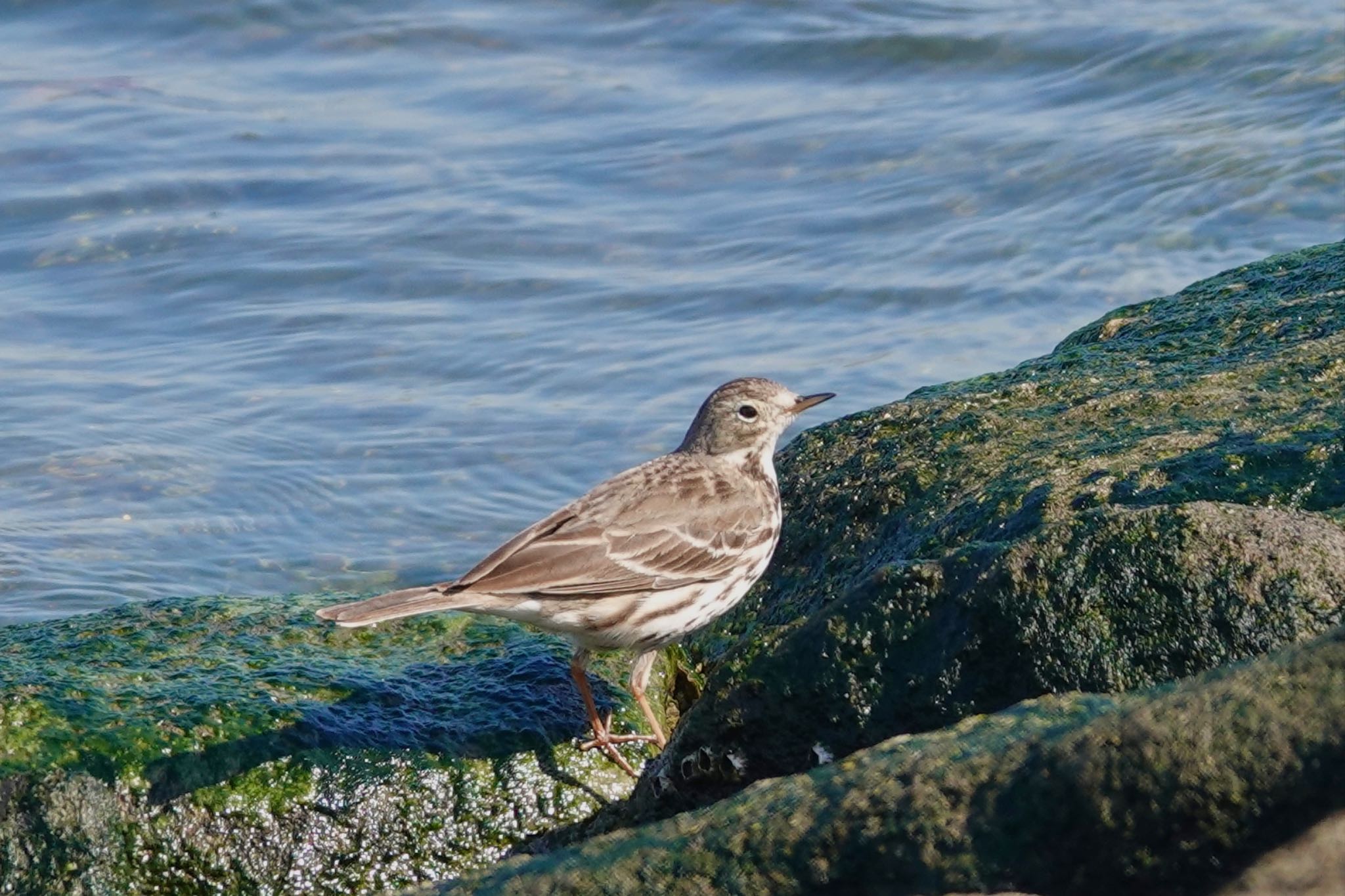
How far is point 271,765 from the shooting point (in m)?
6.04

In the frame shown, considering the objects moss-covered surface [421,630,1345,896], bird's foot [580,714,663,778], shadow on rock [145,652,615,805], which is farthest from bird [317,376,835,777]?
moss-covered surface [421,630,1345,896]

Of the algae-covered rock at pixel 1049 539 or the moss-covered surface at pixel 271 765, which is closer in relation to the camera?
the algae-covered rock at pixel 1049 539

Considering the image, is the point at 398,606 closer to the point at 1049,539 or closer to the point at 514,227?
the point at 1049,539

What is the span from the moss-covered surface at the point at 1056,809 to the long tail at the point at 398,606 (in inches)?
103

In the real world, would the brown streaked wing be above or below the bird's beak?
below

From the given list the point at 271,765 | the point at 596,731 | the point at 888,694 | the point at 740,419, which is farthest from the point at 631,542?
the point at 888,694

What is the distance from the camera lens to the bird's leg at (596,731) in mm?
6488

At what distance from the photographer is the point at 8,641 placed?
23.7 feet

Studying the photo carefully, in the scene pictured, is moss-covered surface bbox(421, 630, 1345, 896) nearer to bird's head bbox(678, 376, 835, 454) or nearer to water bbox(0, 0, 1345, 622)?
bird's head bbox(678, 376, 835, 454)

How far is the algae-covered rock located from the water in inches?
156

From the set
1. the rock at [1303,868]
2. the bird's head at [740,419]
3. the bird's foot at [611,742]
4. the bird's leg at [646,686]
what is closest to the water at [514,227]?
the bird's head at [740,419]

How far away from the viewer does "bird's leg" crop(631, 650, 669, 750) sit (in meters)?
6.83

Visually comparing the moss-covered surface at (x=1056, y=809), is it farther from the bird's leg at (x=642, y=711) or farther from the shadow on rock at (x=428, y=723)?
the bird's leg at (x=642, y=711)

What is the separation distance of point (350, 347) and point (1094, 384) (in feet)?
24.5
